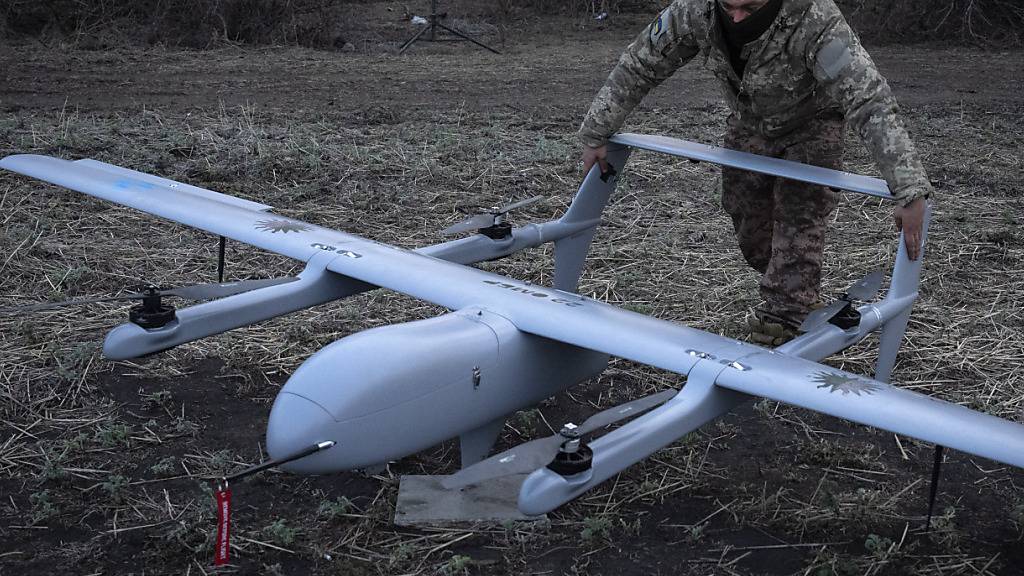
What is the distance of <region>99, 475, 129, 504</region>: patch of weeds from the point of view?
15.1ft

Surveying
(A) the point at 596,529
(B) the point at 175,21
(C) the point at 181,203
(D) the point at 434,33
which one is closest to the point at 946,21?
(D) the point at 434,33

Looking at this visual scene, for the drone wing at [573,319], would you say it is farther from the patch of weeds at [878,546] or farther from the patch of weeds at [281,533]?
the patch of weeds at [281,533]

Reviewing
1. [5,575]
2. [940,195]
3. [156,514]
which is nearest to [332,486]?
[156,514]

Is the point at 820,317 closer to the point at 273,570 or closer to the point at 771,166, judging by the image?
the point at 771,166

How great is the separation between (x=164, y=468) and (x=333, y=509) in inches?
36.6

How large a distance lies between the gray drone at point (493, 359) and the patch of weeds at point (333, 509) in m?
0.59

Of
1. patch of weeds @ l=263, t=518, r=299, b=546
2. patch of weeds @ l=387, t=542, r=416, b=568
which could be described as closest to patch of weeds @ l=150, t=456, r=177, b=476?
patch of weeds @ l=263, t=518, r=299, b=546

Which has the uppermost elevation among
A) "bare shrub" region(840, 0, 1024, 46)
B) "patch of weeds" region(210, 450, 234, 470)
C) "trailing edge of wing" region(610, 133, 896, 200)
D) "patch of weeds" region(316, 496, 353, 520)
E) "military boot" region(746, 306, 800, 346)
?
"bare shrub" region(840, 0, 1024, 46)

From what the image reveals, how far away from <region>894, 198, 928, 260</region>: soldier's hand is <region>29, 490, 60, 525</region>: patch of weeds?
407 centimetres

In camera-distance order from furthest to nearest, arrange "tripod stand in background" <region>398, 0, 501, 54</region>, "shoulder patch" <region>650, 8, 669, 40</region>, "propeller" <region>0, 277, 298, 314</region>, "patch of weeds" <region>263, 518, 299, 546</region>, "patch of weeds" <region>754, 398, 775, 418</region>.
A: "tripod stand in background" <region>398, 0, 501, 54</region>, "patch of weeds" <region>754, 398, 775, 418</region>, "shoulder patch" <region>650, 8, 669, 40</region>, "propeller" <region>0, 277, 298, 314</region>, "patch of weeds" <region>263, 518, 299, 546</region>

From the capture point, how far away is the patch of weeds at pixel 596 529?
4355mm

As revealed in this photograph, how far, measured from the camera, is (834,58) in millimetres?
4977

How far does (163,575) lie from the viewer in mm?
4059

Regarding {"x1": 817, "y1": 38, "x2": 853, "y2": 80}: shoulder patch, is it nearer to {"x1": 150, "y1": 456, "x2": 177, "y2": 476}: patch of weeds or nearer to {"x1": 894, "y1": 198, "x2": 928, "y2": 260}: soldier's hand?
{"x1": 894, "y1": 198, "x2": 928, "y2": 260}: soldier's hand
